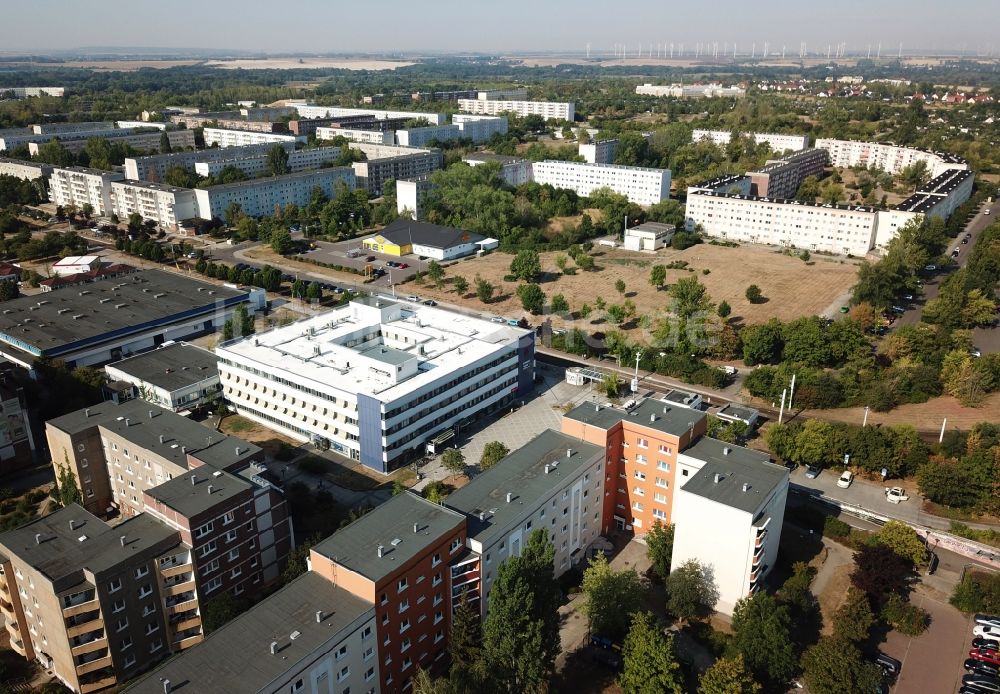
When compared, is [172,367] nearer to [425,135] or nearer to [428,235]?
[428,235]

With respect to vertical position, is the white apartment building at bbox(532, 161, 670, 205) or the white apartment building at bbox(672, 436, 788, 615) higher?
the white apartment building at bbox(532, 161, 670, 205)

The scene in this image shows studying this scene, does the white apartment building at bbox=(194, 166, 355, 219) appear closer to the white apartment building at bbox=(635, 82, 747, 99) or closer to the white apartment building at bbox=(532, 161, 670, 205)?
the white apartment building at bbox=(532, 161, 670, 205)

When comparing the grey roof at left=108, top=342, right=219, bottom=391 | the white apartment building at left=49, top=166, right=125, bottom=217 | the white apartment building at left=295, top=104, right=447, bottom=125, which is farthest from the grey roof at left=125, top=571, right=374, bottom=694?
the white apartment building at left=295, top=104, right=447, bottom=125

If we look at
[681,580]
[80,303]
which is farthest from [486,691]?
[80,303]

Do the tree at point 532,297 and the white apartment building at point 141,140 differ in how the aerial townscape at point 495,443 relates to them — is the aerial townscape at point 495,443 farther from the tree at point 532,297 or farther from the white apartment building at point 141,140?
the white apartment building at point 141,140

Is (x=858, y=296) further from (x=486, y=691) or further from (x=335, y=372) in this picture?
(x=486, y=691)

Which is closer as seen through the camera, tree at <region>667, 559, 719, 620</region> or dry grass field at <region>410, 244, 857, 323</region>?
tree at <region>667, 559, 719, 620</region>

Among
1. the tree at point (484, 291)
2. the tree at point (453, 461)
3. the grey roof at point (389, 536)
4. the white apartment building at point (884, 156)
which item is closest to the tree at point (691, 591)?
the grey roof at point (389, 536)
